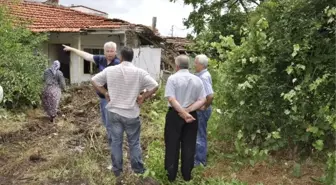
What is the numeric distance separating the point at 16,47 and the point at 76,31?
4.61 m

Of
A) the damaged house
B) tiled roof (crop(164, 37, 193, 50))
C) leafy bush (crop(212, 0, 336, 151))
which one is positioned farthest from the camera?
tiled roof (crop(164, 37, 193, 50))

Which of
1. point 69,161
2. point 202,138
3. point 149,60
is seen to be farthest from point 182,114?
point 149,60

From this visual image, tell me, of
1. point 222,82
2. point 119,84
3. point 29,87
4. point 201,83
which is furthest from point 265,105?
point 29,87

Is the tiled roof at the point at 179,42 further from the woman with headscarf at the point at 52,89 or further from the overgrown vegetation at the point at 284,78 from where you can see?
the overgrown vegetation at the point at 284,78

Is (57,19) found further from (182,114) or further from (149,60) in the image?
(182,114)

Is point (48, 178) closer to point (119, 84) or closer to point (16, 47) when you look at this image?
point (119, 84)

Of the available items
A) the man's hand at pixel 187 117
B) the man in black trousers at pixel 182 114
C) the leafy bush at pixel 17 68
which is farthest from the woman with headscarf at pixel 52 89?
the man's hand at pixel 187 117

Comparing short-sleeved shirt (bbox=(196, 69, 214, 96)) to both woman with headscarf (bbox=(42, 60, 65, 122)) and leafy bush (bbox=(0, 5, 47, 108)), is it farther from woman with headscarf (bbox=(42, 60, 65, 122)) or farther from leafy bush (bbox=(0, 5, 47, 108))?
leafy bush (bbox=(0, 5, 47, 108))

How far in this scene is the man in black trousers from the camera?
452 centimetres

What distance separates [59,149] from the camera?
6391 mm

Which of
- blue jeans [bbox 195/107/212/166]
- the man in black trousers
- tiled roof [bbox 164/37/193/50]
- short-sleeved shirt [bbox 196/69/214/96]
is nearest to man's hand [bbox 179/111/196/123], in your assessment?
the man in black trousers

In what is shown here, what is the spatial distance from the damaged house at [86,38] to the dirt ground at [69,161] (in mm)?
6491

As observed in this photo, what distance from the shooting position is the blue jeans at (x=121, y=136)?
15.1ft

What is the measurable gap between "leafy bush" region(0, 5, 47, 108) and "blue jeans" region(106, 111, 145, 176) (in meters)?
5.53
